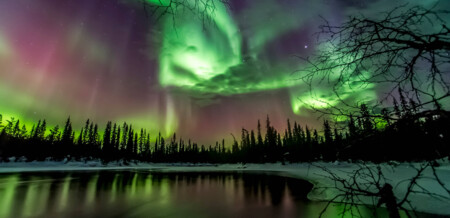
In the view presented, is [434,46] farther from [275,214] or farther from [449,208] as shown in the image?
[449,208]

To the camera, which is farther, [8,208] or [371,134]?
[8,208]

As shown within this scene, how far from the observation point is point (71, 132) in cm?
8262

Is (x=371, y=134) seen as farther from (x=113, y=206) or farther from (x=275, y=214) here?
(x=113, y=206)

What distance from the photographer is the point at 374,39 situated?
1742mm

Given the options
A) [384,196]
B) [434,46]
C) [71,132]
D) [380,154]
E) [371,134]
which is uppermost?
[71,132]

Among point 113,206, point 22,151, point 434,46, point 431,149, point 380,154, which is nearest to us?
point 434,46

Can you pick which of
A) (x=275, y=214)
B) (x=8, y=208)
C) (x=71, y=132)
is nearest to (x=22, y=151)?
(x=71, y=132)

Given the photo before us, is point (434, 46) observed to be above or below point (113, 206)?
above

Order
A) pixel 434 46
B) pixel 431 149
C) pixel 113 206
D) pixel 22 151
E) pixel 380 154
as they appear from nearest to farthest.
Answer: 1. pixel 434 46
2. pixel 431 149
3. pixel 380 154
4. pixel 113 206
5. pixel 22 151

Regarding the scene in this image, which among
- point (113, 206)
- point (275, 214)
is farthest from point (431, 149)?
point (113, 206)

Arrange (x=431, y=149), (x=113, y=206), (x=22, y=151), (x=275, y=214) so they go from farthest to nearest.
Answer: (x=22, y=151) < (x=113, y=206) < (x=275, y=214) < (x=431, y=149)

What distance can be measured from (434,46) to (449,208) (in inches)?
487

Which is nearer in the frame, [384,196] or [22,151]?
[384,196]

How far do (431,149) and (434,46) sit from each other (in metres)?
0.80
